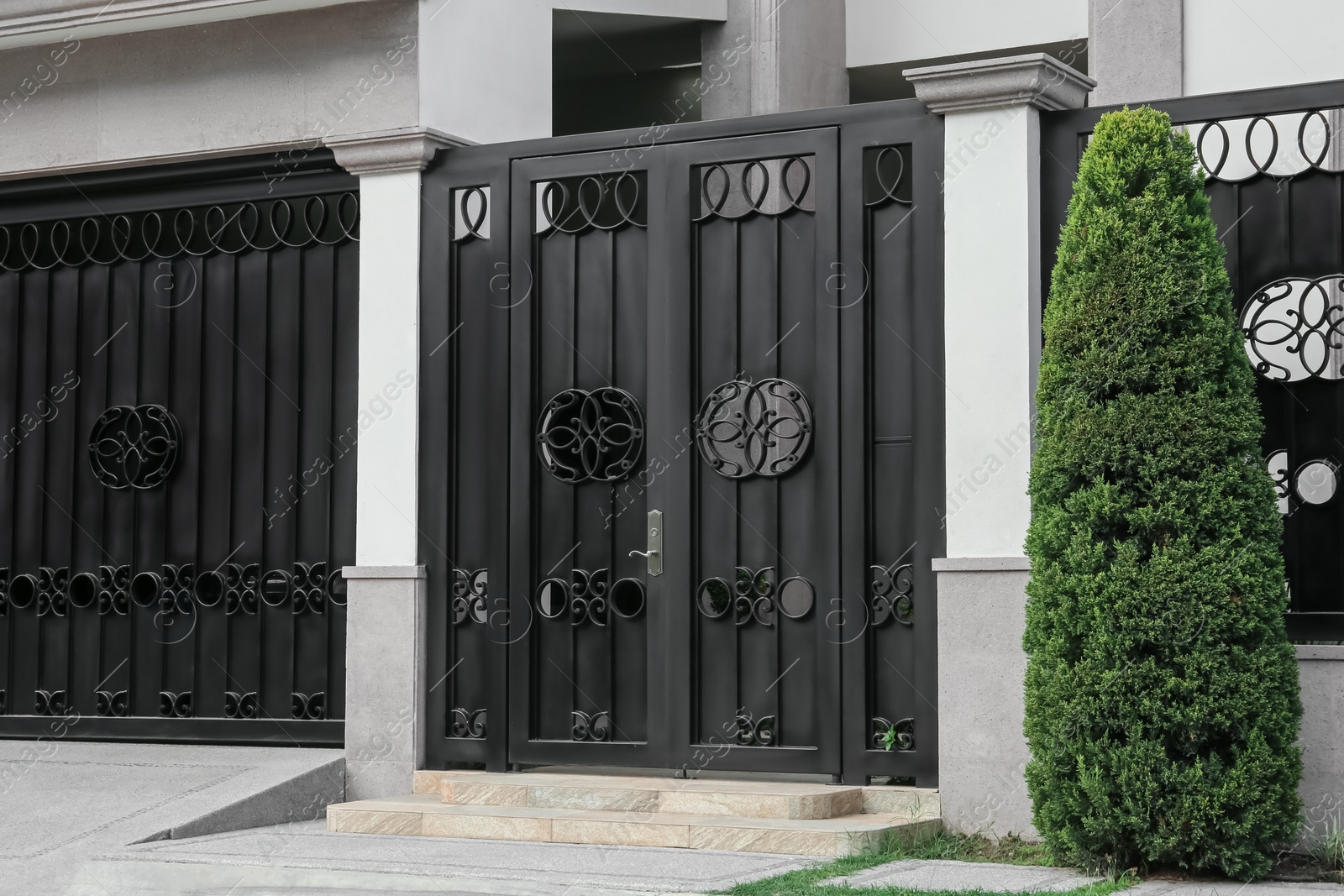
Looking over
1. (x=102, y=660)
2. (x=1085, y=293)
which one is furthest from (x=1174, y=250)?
(x=102, y=660)

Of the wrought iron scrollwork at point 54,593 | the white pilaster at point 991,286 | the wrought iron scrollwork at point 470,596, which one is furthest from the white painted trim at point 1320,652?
Result: the wrought iron scrollwork at point 54,593

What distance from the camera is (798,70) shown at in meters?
11.6

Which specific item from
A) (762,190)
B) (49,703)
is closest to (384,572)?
(49,703)

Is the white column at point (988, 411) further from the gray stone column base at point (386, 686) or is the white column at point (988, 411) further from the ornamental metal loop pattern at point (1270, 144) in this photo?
the gray stone column base at point (386, 686)

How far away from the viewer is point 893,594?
26.3 feet

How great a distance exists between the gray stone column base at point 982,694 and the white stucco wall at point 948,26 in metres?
5.41

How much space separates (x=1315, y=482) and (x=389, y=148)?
5587 millimetres

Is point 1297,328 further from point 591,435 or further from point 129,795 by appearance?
point 129,795

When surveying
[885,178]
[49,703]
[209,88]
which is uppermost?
[209,88]

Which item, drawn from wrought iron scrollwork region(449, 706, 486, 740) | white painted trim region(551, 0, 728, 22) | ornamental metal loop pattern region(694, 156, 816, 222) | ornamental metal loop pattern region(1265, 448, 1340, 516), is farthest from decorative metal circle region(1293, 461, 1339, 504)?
white painted trim region(551, 0, 728, 22)

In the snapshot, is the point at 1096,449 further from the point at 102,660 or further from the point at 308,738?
the point at 102,660

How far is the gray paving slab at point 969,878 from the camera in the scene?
6.30m

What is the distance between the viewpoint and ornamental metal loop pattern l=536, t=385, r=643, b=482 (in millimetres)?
8688

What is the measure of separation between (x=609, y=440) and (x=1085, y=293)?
2986 millimetres
